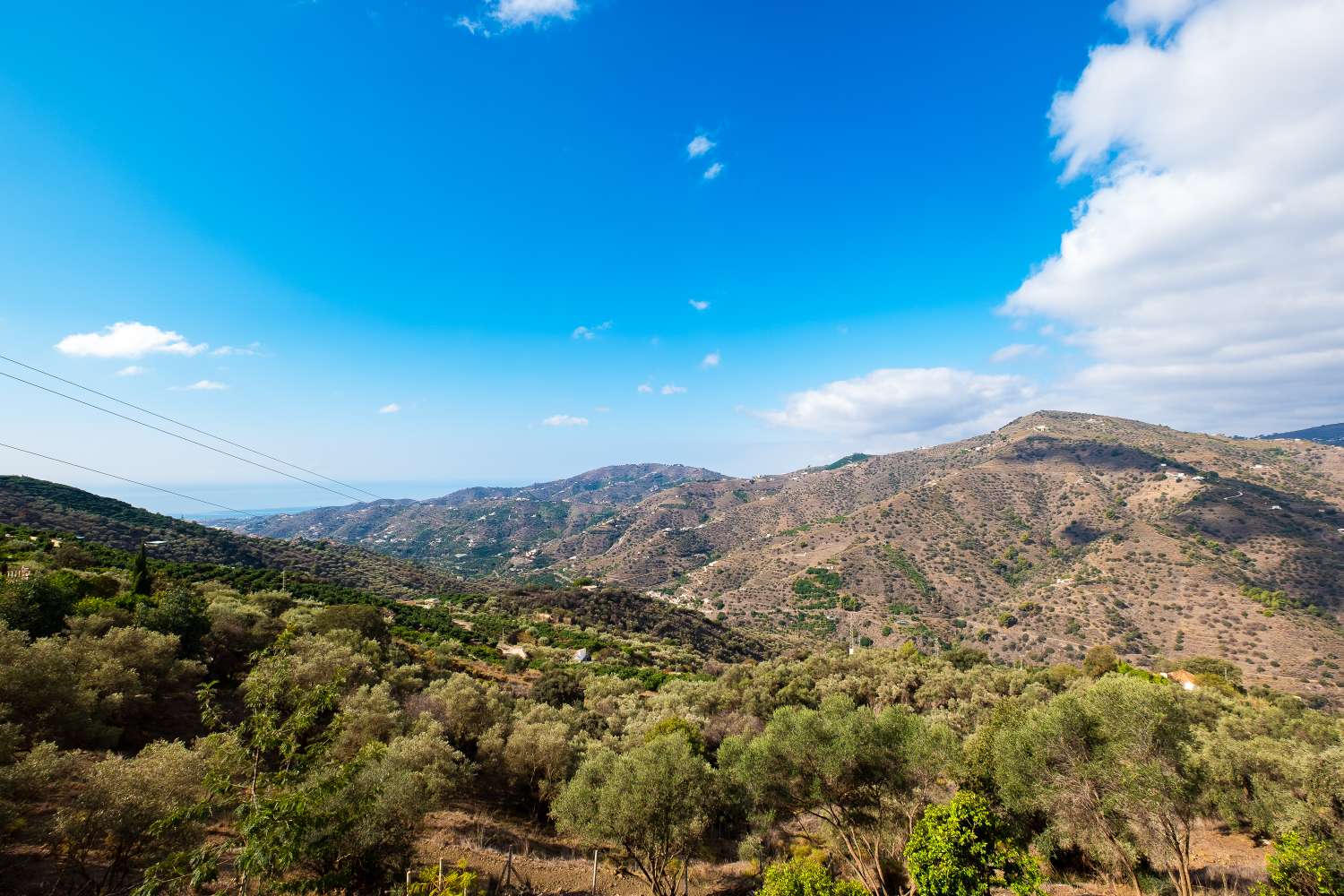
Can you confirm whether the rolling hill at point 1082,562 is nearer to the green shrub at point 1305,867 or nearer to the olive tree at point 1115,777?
the olive tree at point 1115,777

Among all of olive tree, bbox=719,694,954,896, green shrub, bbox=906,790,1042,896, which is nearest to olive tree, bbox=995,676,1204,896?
olive tree, bbox=719,694,954,896

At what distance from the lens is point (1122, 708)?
57.8 ft

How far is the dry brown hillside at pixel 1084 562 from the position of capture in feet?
262

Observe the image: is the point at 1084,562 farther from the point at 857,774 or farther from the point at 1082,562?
the point at 857,774

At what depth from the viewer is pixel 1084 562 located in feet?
351

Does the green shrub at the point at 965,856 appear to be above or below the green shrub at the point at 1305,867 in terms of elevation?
below

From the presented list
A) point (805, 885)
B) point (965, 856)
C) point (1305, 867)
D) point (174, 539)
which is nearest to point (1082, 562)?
point (1305, 867)

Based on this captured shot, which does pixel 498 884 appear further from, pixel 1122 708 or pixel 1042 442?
pixel 1042 442

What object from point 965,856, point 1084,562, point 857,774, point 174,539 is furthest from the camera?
point 1084,562

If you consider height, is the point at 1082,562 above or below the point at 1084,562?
below

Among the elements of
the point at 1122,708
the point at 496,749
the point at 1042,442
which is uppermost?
the point at 1042,442

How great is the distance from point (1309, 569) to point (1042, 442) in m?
84.9

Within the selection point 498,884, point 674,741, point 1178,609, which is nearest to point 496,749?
point 498,884

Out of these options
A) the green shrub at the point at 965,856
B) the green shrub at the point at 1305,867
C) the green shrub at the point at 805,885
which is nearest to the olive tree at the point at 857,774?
the green shrub at the point at 965,856
